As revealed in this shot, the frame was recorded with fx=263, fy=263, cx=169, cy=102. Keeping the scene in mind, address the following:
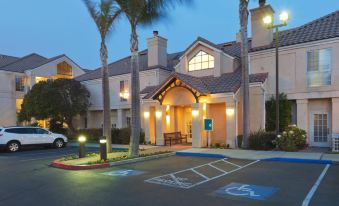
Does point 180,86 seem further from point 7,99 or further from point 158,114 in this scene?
point 7,99

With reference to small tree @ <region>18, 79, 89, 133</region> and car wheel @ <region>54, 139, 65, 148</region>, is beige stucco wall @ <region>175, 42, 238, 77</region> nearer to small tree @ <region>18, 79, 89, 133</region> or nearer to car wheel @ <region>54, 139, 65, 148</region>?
car wheel @ <region>54, 139, 65, 148</region>

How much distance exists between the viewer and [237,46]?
21.9 metres

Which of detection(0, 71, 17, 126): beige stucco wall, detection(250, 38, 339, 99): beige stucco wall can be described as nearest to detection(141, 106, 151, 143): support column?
detection(250, 38, 339, 99): beige stucco wall

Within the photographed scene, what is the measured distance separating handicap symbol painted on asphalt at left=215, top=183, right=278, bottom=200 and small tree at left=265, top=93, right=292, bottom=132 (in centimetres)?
1034

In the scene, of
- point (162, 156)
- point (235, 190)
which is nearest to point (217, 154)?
point (162, 156)

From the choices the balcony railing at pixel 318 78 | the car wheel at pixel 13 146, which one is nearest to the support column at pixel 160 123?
the car wheel at pixel 13 146

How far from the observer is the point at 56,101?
24.5 metres

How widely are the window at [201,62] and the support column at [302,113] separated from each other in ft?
21.8

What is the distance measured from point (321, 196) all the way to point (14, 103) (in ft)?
105

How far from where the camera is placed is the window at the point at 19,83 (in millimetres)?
30484

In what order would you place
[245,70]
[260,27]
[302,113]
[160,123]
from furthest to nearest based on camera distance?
[160,123], [260,27], [302,113], [245,70]

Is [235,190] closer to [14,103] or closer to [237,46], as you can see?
[237,46]

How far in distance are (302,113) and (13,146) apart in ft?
62.8

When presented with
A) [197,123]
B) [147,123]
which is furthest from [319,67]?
[147,123]
